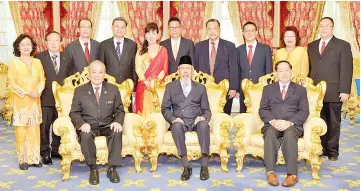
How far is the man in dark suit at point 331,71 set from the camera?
5281 mm

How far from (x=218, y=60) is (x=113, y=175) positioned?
211 cm

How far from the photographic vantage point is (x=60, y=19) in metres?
9.84

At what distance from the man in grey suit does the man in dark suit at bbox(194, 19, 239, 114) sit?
90 cm

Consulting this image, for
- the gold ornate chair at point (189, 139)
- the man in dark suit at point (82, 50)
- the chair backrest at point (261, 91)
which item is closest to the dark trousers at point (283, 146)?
the gold ornate chair at point (189, 139)

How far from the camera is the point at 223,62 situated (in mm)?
5758

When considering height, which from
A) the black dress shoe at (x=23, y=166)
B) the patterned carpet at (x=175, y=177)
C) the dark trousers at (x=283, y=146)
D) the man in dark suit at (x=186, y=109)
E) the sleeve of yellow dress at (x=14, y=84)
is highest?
the sleeve of yellow dress at (x=14, y=84)

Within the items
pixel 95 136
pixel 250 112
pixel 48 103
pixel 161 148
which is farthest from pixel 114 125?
pixel 250 112

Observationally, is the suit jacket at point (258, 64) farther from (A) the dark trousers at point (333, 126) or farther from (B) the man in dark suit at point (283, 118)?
(A) the dark trousers at point (333, 126)

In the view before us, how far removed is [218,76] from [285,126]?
4.59 feet

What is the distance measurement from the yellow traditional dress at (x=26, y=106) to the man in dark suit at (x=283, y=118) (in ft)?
8.28

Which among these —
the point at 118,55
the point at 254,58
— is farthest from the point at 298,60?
the point at 118,55

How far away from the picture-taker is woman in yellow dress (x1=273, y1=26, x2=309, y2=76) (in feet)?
17.8

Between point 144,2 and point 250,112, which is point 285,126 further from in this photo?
point 144,2

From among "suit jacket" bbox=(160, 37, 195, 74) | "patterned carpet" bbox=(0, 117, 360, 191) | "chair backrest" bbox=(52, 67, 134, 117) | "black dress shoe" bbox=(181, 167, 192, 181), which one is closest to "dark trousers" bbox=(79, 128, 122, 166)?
"patterned carpet" bbox=(0, 117, 360, 191)
